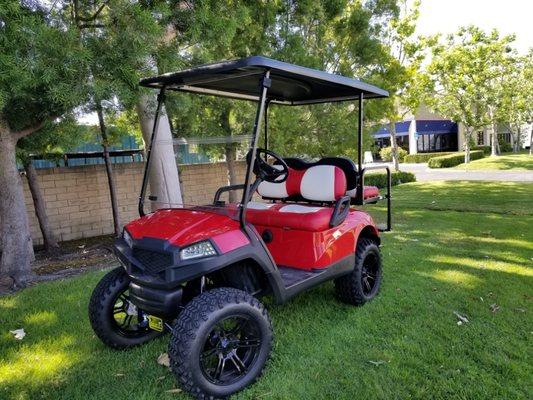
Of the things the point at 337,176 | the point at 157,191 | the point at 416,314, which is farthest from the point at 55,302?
the point at 416,314

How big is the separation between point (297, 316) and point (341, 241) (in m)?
0.72

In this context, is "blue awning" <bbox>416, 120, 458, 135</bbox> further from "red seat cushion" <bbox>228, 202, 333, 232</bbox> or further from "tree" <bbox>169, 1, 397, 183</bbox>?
"red seat cushion" <bbox>228, 202, 333, 232</bbox>

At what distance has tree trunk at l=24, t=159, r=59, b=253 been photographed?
20.7 ft

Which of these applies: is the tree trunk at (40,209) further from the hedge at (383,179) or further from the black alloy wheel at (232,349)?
the hedge at (383,179)

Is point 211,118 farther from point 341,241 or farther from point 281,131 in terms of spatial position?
point 341,241

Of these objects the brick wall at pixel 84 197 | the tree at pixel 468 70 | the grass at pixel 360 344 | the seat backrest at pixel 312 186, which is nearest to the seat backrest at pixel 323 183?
the seat backrest at pixel 312 186

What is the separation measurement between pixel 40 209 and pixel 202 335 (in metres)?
5.24

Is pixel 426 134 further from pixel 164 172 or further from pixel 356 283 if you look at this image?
pixel 164 172

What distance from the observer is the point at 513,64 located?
861 inches

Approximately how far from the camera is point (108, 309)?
9.37ft

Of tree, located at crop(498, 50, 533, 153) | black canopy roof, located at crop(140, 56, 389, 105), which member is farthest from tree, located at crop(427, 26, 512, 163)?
black canopy roof, located at crop(140, 56, 389, 105)

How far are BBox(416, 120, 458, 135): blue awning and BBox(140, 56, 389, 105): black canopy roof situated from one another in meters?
29.9

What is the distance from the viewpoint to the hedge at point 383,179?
43.5 feet

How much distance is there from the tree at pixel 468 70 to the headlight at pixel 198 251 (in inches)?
769
